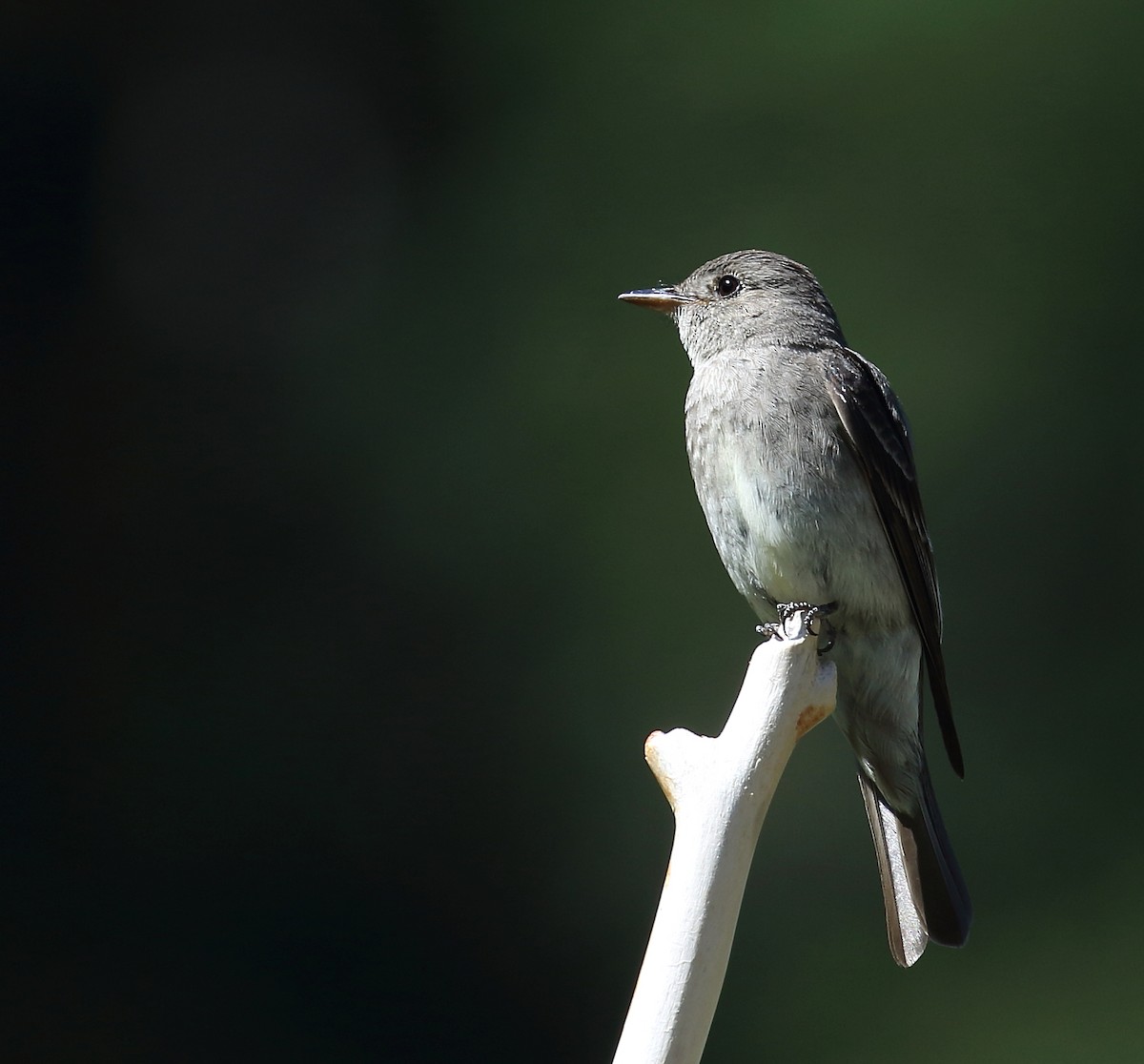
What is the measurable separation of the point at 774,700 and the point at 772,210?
4139 mm

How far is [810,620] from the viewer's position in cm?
286

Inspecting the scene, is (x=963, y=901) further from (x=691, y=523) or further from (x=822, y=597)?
(x=691, y=523)

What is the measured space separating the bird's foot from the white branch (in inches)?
30.8

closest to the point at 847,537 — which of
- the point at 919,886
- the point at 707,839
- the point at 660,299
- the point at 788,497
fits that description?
the point at 788,497

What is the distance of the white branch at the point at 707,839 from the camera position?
5.36ft

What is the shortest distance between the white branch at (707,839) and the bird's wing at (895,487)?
3.36 feet

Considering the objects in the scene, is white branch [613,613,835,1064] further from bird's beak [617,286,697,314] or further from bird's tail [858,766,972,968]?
bird's beak [617,286,697,314]

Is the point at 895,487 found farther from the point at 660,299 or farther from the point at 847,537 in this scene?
the point at 660,299

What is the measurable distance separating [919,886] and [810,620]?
0.50 metres

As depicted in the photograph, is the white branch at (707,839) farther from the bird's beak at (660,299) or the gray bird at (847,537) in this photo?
the bird's beak at (660,299)

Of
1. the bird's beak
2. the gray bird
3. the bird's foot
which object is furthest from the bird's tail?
the bird's beak

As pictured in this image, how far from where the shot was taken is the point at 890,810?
295cm

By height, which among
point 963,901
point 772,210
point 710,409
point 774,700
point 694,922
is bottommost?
point 963,901

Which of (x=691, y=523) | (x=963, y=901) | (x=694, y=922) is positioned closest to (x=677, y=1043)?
(x=694, y=922)
